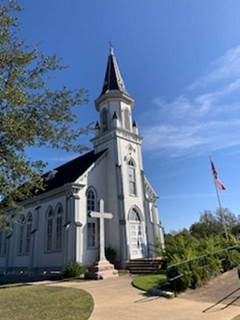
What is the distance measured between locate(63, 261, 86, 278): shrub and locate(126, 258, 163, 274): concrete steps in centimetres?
356

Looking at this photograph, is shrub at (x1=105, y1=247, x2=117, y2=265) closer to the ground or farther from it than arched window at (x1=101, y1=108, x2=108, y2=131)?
closer to the ground

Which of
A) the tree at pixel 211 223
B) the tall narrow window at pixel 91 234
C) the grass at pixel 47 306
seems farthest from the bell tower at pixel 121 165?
the tree at pixel 211 223

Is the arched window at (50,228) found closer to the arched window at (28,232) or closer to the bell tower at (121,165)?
the arched window at (28,232)

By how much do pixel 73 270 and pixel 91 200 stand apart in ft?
20.0

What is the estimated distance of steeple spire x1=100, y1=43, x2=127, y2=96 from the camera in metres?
28.6

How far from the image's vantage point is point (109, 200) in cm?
2353

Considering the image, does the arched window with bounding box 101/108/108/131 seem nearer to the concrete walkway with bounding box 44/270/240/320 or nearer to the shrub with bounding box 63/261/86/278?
the shrub with bounding box 63/261/86/278

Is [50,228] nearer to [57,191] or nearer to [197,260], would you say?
[57,191]

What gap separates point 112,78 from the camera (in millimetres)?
29219

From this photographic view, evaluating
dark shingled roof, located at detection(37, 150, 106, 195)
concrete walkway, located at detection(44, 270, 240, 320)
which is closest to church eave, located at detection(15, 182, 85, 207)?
dark shingled roof, located at detection(37, 150, 106, 195)

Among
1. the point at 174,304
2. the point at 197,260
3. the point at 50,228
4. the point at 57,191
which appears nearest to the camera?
the point at 174,304

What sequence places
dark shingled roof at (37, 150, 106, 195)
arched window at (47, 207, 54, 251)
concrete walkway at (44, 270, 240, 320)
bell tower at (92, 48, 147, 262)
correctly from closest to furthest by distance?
concrete walkway at (44, 270, 240, 320)
bell tower at (92, 48, 147, 262)
arched window at (47, 207, 54, 251)
dark shingled roof at (37, 150, 106, 195)

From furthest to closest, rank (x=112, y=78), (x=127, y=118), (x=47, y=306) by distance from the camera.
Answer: (x=112, y=78) < (x=127, y=118) < (x=47, y=306)

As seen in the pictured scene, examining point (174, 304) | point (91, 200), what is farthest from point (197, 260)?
point (91, 200)
